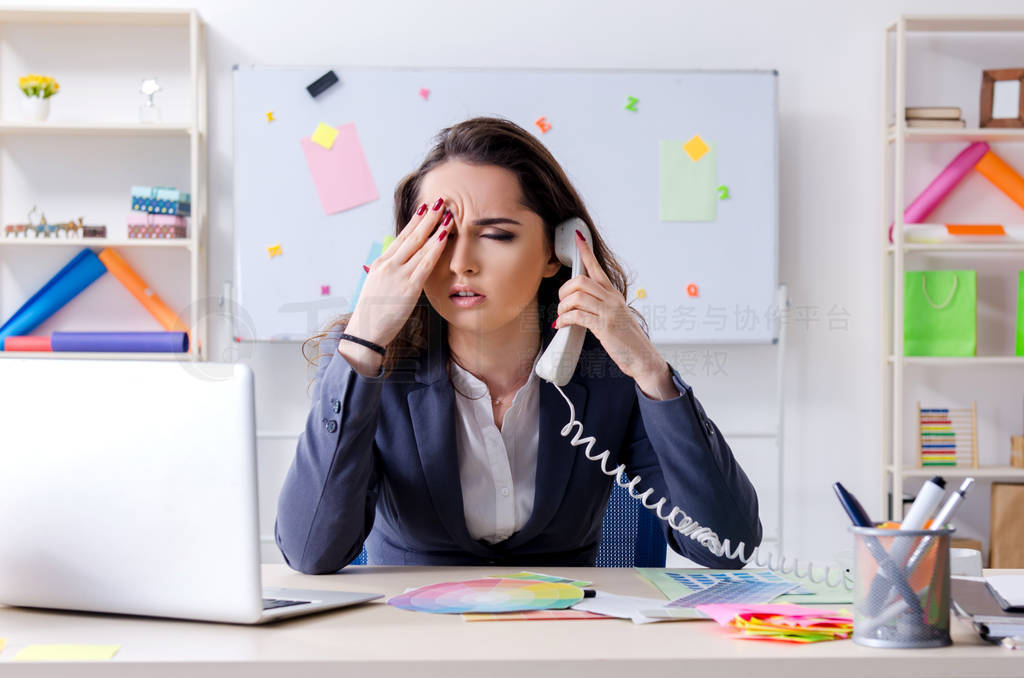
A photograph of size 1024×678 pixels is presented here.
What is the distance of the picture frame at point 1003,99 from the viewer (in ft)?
10.2

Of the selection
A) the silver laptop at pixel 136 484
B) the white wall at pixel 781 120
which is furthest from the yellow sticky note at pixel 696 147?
the silver laptop at pixel 136 484

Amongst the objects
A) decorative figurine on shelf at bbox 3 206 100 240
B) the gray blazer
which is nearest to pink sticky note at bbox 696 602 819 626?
the gray blazer

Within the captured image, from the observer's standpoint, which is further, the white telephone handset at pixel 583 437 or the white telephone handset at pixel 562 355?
the white telephone handset at pixel 562 355

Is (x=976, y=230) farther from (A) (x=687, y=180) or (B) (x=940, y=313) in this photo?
(A) (x=687, y=180)

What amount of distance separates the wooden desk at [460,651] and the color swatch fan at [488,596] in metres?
0.05

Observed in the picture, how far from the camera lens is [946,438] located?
10.2 feet

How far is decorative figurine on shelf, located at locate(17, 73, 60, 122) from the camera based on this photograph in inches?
117

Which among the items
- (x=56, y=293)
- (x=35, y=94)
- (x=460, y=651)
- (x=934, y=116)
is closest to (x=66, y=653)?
(x=460, y=651)

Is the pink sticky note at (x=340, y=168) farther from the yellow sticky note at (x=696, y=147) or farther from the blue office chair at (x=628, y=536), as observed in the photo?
the blue office chair at (x=628, y=536)

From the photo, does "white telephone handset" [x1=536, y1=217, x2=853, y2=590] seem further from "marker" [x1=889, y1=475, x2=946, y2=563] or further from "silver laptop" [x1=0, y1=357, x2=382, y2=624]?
"silver laptop" [x1=0, y1=357, x2=382, y2=624]

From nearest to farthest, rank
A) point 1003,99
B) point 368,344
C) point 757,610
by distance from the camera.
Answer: point 757,610, point 368,344, point 1003,99

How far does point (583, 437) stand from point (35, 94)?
2424 mm

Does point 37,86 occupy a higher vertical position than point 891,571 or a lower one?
higher

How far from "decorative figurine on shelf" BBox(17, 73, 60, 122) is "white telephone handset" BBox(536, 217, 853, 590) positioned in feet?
7.24
